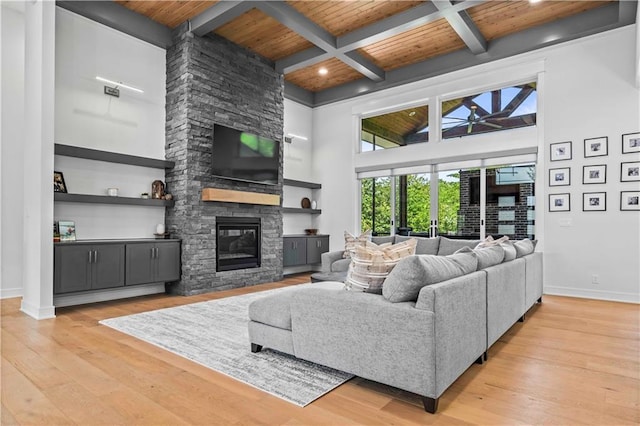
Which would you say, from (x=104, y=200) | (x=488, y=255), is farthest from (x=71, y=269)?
(x=488, y=255)

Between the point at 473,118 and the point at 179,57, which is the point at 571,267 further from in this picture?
the point at 179,57

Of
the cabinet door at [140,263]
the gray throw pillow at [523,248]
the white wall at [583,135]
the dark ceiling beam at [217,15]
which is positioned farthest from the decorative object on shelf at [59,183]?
the white wall at [583,135]

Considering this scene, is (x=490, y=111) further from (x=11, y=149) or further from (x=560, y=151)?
(x=11, y=149)

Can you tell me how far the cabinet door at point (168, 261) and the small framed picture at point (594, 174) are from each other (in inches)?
226

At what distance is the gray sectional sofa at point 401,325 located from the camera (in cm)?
195

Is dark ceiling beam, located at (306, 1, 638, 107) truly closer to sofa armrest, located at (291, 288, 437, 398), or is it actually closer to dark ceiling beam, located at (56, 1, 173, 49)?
dark ceiling beam, located at (56, 1, 173, 49)

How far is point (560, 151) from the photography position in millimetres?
5410

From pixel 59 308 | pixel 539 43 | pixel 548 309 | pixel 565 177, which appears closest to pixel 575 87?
pixel 539 43

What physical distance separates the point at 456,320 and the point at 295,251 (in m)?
5.24

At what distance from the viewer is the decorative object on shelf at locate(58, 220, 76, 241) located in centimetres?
435

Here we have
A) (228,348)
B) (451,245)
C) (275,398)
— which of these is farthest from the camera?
(451,245)

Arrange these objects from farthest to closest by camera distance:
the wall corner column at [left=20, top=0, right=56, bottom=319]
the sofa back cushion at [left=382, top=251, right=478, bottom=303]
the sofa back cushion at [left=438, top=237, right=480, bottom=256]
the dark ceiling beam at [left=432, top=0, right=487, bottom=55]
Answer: the sofa back cushion at [left=438, top=237, right=480, bottom=256]
the dark ceiling beam at [left=432, top=0, right=487, bottom=55]
the wall corner column at [left=20, top=0, right=56, bottom=319]
the sofa back cushion at [left=382, top=251, right=478, bottom=303]

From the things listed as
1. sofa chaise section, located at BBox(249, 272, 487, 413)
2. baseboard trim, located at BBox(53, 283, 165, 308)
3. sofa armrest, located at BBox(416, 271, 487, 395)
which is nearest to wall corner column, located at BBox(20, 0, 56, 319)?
baseboard trim, located at BBox(53, 283, 165, 308)

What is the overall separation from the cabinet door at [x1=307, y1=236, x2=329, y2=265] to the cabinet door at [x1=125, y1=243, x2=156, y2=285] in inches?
130
